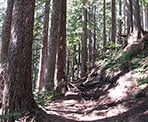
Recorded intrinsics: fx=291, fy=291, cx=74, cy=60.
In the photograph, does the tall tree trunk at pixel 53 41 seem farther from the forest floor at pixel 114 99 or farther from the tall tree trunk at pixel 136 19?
the tall tree trunk at pixel 136 19

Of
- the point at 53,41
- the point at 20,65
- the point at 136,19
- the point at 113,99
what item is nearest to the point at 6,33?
the point at 53,41

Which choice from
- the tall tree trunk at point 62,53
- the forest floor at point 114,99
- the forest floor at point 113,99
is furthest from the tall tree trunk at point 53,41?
the forest floor at point 114,99

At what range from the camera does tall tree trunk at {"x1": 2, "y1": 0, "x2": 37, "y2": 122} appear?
7723mm

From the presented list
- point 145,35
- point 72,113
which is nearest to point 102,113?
point 72,113

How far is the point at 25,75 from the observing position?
791 cm

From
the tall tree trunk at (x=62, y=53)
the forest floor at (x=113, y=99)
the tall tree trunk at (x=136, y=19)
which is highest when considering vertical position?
the tall tree trunk at (x=136, y=19)

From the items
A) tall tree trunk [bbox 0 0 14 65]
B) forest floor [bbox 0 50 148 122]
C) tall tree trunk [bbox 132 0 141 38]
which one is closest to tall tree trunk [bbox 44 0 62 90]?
forest floor [bbox 0 50 148 122]

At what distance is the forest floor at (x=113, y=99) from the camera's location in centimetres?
852

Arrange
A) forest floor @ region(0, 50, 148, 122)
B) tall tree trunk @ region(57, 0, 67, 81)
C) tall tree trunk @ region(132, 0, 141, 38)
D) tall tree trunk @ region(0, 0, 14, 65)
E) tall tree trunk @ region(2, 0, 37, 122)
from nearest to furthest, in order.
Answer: tall tree trunk @ region(2, 0, 37, 122)
forest floor @ region(0, 50, 148, 122)
tall tree trunk @ region(0, 0, 14, 65)
tall tree trunk @ region(57, 0, 67, 81)
tall tree trunk @ region(132, 0, 141, 38)

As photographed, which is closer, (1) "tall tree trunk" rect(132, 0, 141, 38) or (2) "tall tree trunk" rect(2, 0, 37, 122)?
(2) "tall tree trunk" rect(2, 0, 37, 122)

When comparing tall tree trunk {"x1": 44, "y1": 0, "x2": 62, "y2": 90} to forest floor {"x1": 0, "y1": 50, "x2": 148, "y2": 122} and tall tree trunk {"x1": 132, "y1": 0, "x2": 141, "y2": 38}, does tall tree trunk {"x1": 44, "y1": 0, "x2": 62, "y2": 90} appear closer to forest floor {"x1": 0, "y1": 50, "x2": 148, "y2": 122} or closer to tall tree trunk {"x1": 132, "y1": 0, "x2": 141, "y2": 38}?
forest floor {"x1": 0, "y1": 50, "x2": 148, "y2": 122}

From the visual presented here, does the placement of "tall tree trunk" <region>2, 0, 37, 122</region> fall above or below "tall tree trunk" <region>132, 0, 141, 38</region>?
below

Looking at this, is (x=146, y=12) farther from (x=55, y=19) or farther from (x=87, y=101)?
(x=87, y=101)

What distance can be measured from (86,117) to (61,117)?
851 millimetres
